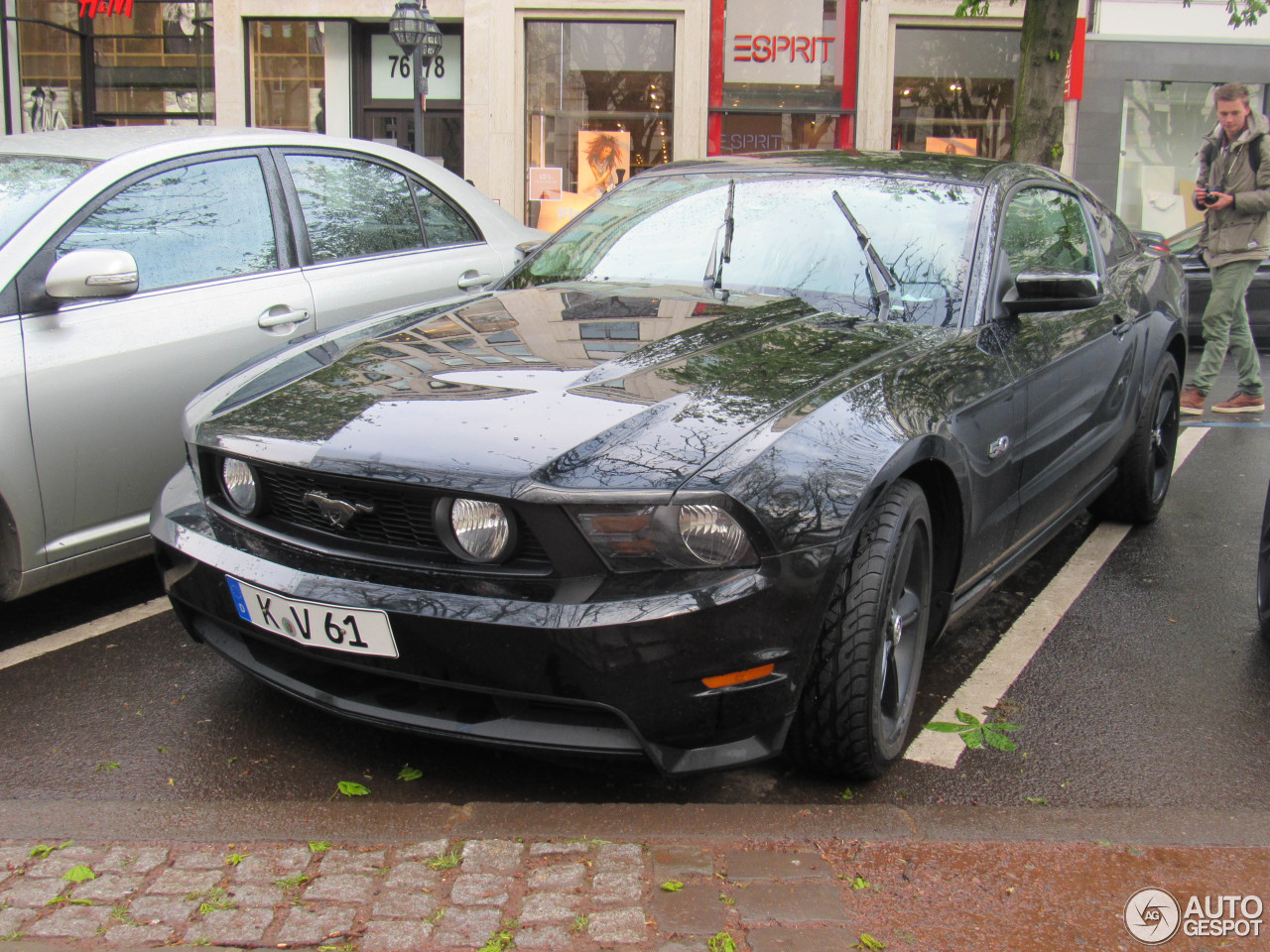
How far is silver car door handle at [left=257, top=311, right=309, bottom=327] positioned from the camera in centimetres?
423

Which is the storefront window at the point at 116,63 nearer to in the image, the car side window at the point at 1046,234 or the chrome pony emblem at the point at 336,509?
the car side window at the point at 1046,234

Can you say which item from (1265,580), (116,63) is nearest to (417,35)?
(116,63)

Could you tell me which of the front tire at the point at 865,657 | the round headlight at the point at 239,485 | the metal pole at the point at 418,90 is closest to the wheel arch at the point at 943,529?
the front tire at the point at 865,657

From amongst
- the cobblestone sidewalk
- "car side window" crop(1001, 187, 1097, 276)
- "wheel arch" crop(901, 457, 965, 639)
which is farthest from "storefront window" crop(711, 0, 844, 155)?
Result: the cobblestone sidewalk

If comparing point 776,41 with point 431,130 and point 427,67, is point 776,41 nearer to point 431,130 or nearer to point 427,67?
point 427,67

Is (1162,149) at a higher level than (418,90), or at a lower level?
lower

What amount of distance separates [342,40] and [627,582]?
14534 millimetres

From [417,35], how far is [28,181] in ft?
31.6

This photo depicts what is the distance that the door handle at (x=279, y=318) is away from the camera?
422 cm

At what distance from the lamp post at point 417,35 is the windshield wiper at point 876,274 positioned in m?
10.0

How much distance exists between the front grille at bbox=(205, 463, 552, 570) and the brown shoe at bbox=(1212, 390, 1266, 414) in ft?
22.5

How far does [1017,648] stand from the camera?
12.8ft

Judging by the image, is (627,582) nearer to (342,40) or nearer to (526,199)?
(526,199)

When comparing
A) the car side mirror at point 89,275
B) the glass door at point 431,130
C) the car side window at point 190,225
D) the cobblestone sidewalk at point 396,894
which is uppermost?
the glass door at point 431,130
